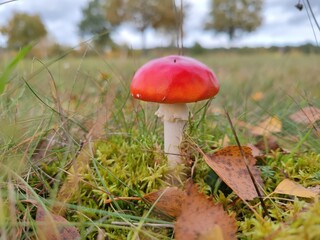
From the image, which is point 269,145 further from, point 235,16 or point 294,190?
point 235,16

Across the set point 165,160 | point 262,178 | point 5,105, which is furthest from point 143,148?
point 5,105

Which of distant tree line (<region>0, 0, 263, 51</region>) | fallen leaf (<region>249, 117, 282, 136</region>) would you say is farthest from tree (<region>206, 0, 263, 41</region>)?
fallen leaf (<region>249, 117, 282, 136</region>)

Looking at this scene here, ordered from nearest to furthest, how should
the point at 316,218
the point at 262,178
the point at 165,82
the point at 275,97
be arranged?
the point at 316,218 < the point at 165,82 < the point at 262,178 < the point at 275,97

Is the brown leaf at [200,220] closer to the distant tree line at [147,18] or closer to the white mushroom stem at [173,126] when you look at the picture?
the white mushroom stem at [173,126]

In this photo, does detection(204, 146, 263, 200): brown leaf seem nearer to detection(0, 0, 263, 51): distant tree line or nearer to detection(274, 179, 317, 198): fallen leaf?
detection(274, 179, 317, 198): fallen leaf

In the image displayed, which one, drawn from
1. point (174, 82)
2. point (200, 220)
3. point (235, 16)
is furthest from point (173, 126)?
point (235, 16)

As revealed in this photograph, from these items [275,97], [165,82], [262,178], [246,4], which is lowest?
[246,4]

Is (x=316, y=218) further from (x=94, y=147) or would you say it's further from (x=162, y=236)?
(x=94, y=147)
